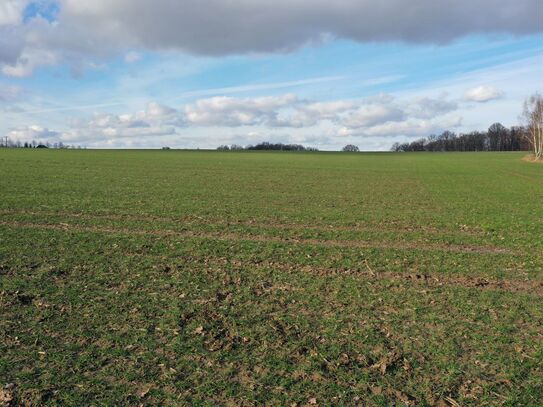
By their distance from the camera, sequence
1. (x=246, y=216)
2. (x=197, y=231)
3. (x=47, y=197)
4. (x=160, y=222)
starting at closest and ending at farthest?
(x=197, y=231), (x=160, y=222), (x=246, y=216), (x=47, y=197)

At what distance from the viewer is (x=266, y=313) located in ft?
27.1

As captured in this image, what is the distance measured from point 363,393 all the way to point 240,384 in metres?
1.48

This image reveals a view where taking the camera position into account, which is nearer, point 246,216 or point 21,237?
point 21,237

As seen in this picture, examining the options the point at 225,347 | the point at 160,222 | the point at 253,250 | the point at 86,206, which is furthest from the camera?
the point at 86,206

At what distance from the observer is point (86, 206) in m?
20.7

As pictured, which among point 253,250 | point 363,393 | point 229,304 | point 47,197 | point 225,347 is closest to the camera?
point 363,393

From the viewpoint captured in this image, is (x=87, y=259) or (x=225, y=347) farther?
(x=87, y=259)

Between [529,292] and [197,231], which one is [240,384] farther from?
[197,231]

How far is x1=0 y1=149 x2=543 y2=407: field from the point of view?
5.84m

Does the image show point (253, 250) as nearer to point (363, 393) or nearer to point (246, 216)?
point (246, 216)

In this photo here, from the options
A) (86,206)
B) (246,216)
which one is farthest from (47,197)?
(246,216)

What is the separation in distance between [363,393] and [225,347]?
6.82ft

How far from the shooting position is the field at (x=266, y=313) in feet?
19.1

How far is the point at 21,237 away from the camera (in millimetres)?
13812
